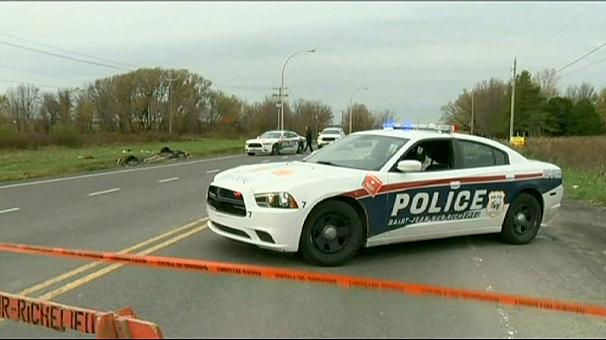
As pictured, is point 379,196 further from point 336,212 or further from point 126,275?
point 126,275

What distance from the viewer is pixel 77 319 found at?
379 cm

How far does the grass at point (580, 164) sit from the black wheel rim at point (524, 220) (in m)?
5.34

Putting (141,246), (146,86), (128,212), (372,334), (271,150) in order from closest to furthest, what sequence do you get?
1. (372,334)
2. (141,246)
3. (128,212)
4. (271,150)
5. (146,86)

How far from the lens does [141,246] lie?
289 inches

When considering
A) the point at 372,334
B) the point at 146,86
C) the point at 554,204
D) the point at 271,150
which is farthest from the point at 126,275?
the point at 146,86

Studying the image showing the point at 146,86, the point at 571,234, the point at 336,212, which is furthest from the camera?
the point at 146,86

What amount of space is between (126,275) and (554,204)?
5.77 m

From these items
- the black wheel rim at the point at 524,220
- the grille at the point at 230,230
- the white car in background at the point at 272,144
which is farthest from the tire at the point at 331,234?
the white car in background at the point at 272,144

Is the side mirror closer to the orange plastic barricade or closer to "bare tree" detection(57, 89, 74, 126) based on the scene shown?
the orange plastic barricade

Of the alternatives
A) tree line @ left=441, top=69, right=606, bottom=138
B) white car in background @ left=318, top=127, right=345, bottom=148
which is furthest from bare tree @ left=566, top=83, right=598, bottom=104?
white car in background @ left=318, top=127, right=345, bottom=148

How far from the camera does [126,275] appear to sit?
19.3ft

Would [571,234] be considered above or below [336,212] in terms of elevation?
below

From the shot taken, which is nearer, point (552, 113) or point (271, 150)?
point (271, 150)

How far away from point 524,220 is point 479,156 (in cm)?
111
